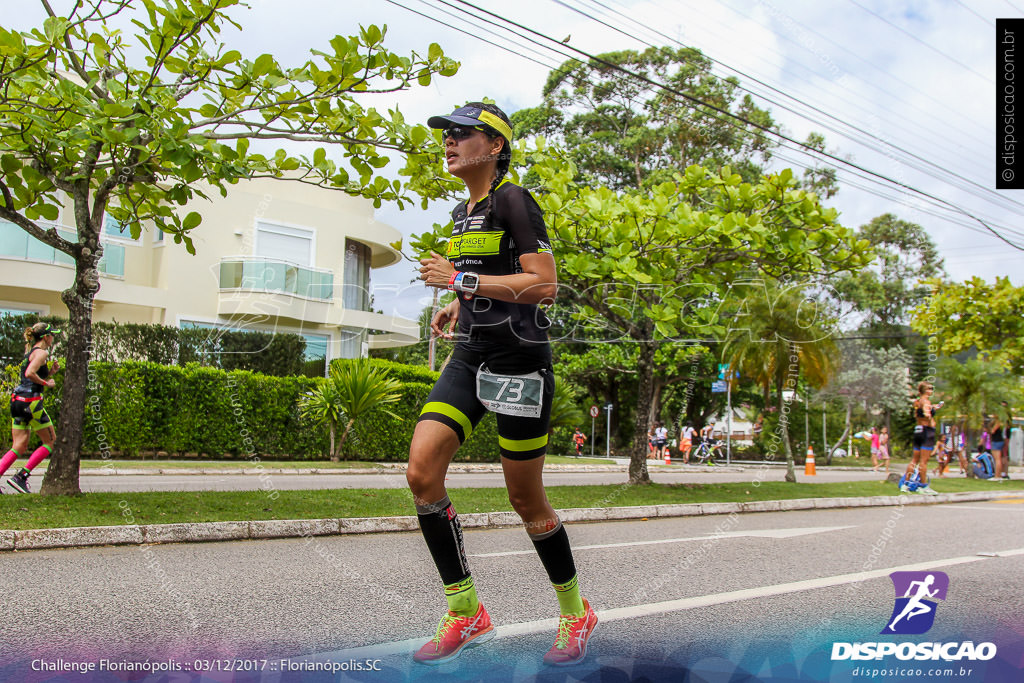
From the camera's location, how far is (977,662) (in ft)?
10.8

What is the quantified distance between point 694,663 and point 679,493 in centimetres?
850

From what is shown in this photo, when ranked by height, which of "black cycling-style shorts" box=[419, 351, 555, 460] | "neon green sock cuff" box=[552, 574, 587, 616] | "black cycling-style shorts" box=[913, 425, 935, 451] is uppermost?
"black cycling-style shorts" box=[419, 351, 555, 460]

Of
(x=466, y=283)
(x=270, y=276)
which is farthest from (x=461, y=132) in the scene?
(x=270, y=276)

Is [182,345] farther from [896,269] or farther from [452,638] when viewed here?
[896,269]

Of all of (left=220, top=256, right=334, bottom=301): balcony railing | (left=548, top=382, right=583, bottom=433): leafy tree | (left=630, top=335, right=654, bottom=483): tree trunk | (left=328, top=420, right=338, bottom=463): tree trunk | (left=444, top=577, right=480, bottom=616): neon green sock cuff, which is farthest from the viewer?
(left=220, top=256, right=334, bottom=301): balcony railing

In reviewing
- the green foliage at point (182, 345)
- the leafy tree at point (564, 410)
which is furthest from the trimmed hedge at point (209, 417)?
the leafy tree at point (564, 410)

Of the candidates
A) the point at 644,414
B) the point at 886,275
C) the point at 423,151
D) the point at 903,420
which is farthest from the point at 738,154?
the point at 423,151

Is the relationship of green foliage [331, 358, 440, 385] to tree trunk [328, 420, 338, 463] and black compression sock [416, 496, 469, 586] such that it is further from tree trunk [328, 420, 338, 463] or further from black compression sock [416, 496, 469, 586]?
black compression sock [416, 496, 469, 586]

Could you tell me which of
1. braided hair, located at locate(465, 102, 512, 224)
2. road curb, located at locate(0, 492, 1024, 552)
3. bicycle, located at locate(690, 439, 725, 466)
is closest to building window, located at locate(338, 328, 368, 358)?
bicycle, located at locate(690, 439, 725, 466)

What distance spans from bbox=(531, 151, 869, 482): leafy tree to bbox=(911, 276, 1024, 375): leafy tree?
1404 cm

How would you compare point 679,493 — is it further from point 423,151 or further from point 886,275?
point 886,275

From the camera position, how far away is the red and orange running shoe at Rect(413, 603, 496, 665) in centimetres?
288

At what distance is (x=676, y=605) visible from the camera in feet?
14.1

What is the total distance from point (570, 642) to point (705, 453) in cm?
3058
